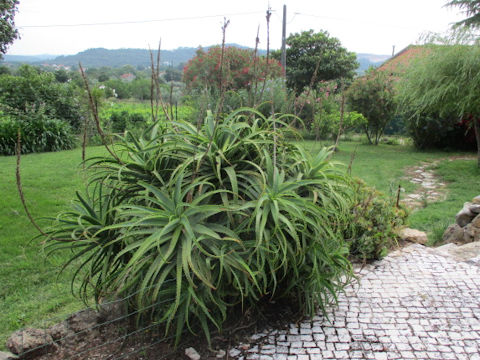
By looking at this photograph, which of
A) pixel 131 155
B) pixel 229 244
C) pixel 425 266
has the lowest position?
pixel 425 266

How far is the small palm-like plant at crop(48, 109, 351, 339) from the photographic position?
2.04 meters

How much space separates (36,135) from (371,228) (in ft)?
34.3

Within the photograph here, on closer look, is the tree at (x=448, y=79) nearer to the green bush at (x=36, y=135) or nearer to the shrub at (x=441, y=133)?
the shrub at (x=441, y=133)

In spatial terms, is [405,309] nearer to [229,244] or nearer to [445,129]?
[229,244]

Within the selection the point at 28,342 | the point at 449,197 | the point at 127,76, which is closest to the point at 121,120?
the point at 127,76

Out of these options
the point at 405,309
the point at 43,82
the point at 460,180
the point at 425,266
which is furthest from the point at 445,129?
the point at 43,82

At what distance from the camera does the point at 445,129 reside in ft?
43.1

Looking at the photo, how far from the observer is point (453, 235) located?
467 centimetres

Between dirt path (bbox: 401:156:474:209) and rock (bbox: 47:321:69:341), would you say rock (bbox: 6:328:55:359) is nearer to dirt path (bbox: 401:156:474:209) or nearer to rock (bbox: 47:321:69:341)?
rock (bbox: 47:321:69:341)

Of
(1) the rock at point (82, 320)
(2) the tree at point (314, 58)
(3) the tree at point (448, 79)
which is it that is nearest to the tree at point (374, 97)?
(3) the tree at point (448, 79)

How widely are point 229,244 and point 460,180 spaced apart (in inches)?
312

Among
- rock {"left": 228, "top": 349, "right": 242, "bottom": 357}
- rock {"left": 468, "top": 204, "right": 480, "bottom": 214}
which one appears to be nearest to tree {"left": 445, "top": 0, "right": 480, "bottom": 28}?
rock {"left": 468, "top": 204, "right": 480, "bottom": 214}

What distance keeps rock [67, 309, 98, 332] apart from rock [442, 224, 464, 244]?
4053 millimetres

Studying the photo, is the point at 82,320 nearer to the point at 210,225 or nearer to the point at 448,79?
the point at 210,225
